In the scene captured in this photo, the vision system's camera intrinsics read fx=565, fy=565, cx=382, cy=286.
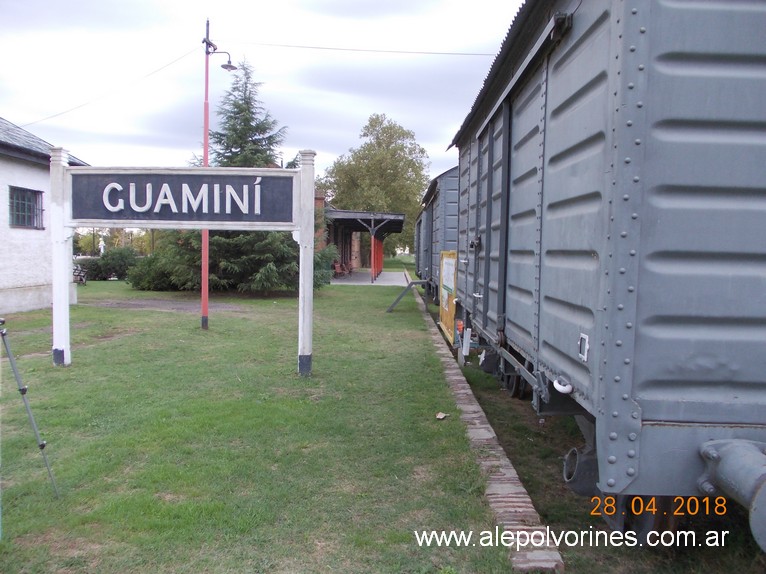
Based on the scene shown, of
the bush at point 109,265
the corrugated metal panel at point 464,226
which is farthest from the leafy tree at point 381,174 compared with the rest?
the corrugated metal panel at point 464,226

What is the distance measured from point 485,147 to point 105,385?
5071 millimetres

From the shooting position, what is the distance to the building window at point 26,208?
12859 mm

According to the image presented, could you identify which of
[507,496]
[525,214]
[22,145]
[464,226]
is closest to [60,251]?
[464,226]

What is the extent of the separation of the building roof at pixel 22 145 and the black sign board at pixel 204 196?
209 inches

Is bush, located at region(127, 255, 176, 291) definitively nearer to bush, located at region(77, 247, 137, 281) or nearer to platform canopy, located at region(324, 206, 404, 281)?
platform canopy, located at region(324, 206, 404, 281)

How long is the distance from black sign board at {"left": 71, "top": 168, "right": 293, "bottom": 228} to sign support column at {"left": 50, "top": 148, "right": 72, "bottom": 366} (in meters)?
0.67

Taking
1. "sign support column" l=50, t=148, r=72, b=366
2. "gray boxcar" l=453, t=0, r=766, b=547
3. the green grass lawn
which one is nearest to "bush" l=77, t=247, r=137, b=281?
the green grass lawn

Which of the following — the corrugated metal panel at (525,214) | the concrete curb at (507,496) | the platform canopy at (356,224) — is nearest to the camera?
the concrete curb at (507,496)

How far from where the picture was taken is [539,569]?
2906 millimetres

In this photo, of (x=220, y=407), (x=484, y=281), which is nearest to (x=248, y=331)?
(x=220, y=407)

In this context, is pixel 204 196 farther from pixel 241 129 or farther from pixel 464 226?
pixel 241 129

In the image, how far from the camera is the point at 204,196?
23.7 ft

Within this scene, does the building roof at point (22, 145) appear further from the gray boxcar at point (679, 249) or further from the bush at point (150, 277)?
the gray boxcar at point (679, 249)

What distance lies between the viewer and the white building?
12.4 m
